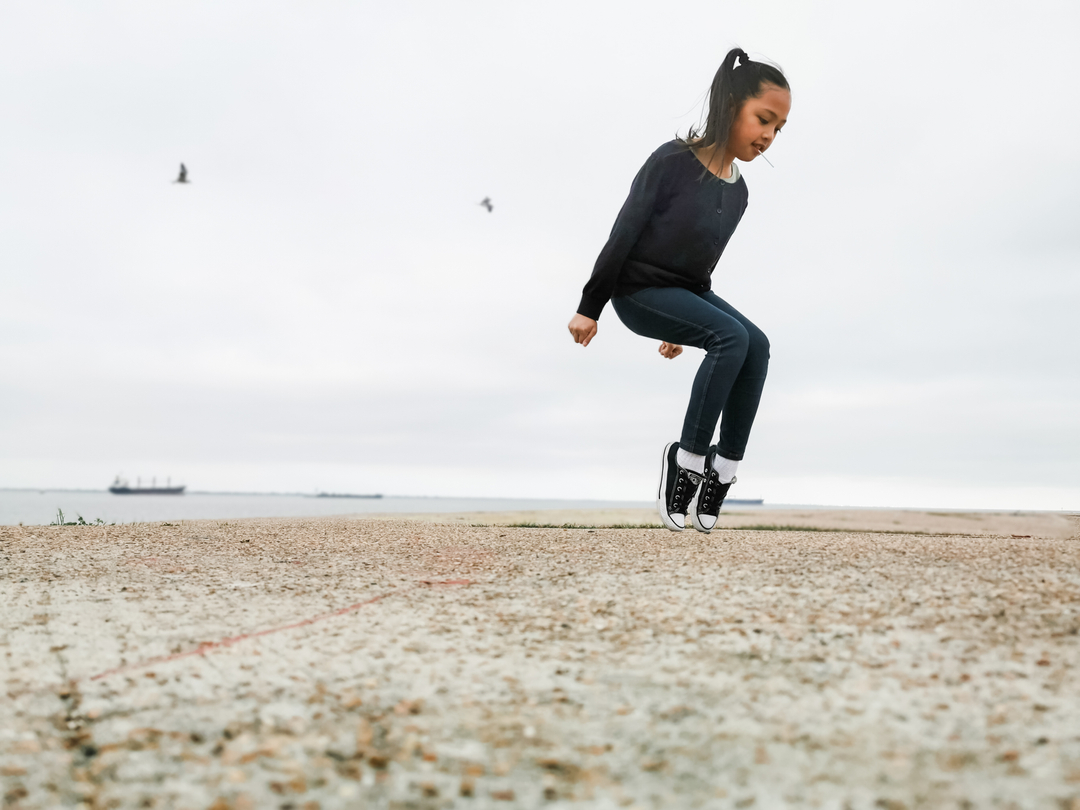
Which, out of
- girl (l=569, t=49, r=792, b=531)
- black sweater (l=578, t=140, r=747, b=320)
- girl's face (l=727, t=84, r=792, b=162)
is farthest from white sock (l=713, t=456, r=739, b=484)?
girl's face (l=727, t=84, r=792, b=162)

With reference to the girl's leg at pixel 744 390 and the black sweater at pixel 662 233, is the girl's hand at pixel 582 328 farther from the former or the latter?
the girl's leg at pixel 744 390

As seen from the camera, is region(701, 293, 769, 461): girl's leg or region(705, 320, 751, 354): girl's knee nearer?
region(705, 320, 751, 354): girl's knee

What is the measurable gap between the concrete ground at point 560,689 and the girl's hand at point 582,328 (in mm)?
1591

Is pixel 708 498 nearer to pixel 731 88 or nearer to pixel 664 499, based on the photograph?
pixel 664 499

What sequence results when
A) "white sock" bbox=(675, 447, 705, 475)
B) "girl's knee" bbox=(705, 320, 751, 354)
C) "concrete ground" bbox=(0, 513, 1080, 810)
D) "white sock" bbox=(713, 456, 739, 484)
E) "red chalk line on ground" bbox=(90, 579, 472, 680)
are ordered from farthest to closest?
"white sock" bbox=(713, 456, 739, 484)
"white sock" bbox=(675, 447, 705, 475)
"girl's knee" bbox=(705, 320, 751, 354)
"red chalk line on ground" bbox=(90, 579, 472, 680)
"concrete ground" bbox=(0, 513, 1080, 810)

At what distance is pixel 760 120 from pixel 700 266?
88 cm

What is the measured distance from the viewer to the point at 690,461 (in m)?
4.37

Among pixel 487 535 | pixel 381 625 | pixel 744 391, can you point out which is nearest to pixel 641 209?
pixel 744 391

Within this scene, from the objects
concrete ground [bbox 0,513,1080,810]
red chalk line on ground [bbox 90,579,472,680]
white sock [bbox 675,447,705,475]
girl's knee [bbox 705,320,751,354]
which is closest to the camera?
concrete ground [bbox 0,513,1080,810]

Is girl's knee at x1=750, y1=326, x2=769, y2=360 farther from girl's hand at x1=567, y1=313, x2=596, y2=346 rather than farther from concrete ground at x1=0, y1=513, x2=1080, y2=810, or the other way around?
concrete ground at x1=0, y1=513, x2=1080, y2=810

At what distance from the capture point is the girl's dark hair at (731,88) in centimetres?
423

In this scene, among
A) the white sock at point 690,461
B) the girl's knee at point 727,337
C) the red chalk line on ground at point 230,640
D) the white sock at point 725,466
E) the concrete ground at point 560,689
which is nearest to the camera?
the concrete ground at point 560,689

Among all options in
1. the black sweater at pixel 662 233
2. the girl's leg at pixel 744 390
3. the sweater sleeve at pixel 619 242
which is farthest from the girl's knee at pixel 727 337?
the sweater sleeve at pixel 619 242

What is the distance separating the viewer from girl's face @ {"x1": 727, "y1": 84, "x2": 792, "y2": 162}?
4.17m
